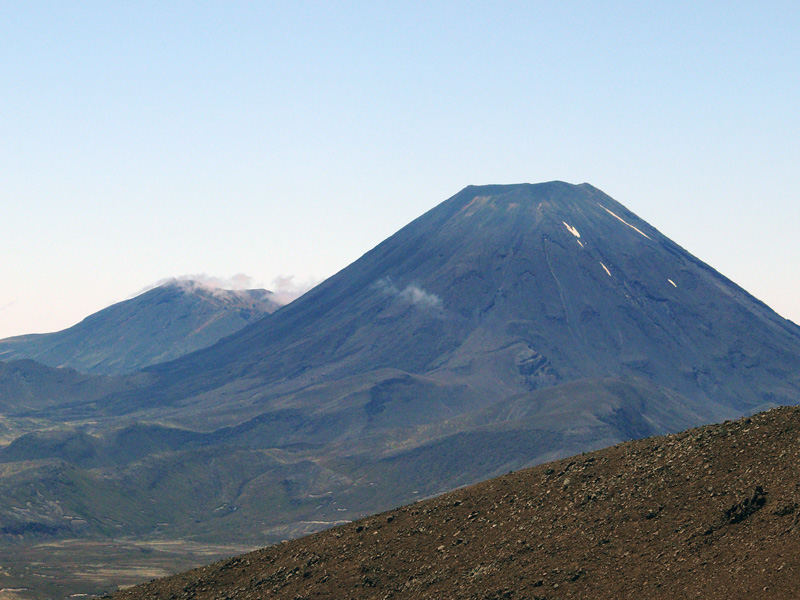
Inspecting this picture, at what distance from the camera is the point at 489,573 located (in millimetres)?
48031

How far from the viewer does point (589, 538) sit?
158 feet

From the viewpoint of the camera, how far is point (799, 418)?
51.8m

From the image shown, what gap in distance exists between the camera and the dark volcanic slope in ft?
139

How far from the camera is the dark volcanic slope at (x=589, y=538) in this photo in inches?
1670

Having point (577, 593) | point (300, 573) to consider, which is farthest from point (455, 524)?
point (577, 593)

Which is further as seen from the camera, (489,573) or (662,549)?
(489,573)

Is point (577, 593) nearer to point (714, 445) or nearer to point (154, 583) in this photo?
point (714, 445)

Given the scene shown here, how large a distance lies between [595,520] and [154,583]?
25.1 metres

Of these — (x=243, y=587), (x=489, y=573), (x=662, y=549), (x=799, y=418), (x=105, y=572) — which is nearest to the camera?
(x=662, y=549)

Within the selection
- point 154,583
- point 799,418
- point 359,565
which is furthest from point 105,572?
point 799,418

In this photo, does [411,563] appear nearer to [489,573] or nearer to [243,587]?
[489,573]

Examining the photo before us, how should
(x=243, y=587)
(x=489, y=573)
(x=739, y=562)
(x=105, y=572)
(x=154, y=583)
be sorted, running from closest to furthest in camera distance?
(x=739, y=562), (x=489, y=573), (x=243, y=587), (x=154, y=583), (x=105, y=572)

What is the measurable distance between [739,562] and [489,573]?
11.2 metres

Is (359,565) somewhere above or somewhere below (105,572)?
above
